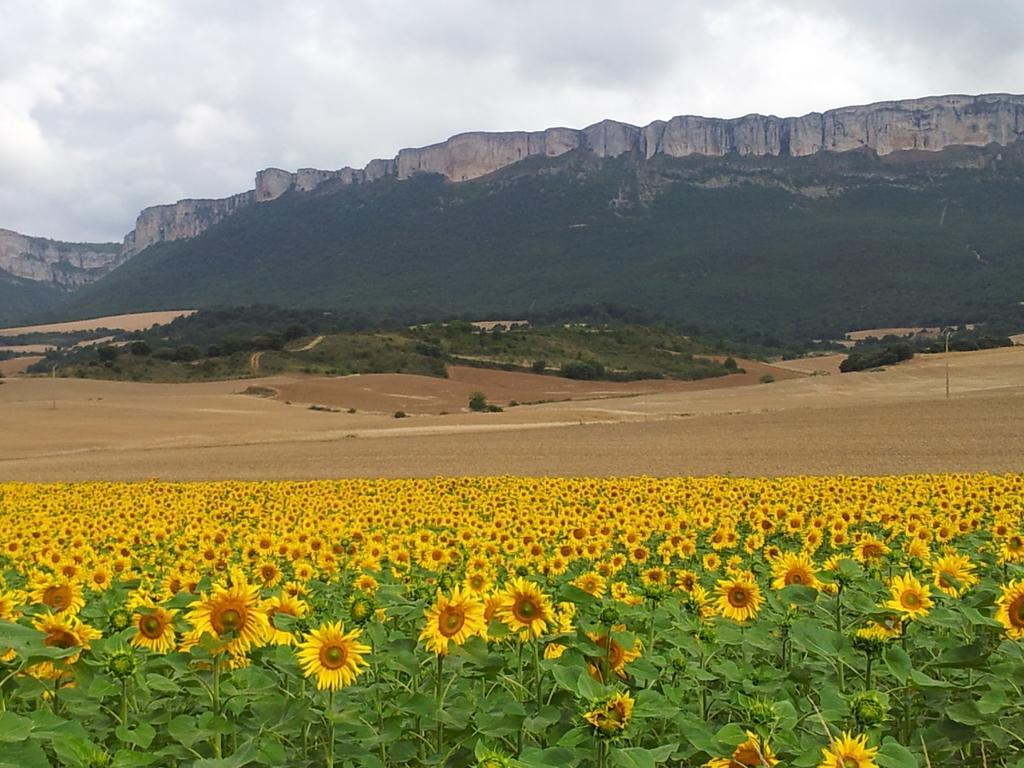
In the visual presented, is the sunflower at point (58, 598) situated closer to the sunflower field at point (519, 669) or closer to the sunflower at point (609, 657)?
the sunflower field at point (519, 669)

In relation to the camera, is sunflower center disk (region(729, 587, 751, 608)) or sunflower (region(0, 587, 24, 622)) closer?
sunflower (region(0, 587, 24, 622))

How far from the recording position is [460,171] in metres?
194

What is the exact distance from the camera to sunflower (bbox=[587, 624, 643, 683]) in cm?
328

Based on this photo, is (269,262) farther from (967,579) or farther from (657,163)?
(967,579)

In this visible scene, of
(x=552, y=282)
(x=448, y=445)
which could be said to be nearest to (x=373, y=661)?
(x=448, y=445)

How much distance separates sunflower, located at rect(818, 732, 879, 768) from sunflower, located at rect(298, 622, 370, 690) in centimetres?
140

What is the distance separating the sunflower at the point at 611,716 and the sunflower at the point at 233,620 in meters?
1.18

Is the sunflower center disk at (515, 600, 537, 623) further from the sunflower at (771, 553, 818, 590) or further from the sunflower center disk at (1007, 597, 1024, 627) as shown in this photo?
the sunflower at (771, 553, 818, 590)

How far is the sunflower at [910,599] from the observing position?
356 centimetres

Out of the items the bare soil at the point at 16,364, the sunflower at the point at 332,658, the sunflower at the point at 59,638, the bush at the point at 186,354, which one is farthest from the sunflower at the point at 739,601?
the bare soil at the point at 16,364

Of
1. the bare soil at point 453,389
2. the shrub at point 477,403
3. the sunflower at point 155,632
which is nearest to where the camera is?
the sunflower at point 155,632

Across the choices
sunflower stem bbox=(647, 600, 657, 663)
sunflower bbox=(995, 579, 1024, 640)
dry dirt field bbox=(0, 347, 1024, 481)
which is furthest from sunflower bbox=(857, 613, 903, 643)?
dry dirt field bbox=(0, 347, 1024, 481)

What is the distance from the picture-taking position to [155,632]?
11.2 ft

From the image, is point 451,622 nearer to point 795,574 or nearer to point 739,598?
point 739,598
